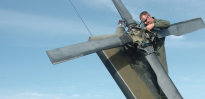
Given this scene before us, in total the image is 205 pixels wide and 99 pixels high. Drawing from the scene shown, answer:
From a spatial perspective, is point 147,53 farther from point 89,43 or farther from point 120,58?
point 89,43

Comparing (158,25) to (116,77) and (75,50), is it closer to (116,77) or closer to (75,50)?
(116,77)

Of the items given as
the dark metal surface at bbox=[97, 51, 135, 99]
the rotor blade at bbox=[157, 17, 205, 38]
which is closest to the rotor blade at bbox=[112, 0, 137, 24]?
the rotor blade at bbox=[157, 17, 205, 38]

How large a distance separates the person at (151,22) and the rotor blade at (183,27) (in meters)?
0.35

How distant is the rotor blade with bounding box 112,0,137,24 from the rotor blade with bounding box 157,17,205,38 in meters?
1.42

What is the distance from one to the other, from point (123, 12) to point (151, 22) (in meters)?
1.46

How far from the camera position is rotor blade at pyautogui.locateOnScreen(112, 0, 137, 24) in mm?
7502

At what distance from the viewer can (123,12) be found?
769cm

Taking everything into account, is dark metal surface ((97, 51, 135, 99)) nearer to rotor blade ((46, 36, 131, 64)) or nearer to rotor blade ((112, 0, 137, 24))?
rotor blade ((46, 36, 131, 64))

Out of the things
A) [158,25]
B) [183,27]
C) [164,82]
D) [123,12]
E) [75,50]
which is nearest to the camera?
[75,50]

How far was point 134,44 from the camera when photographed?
6.16 m

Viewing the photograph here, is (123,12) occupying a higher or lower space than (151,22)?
higher

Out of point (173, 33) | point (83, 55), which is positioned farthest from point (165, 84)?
point (83, 55)

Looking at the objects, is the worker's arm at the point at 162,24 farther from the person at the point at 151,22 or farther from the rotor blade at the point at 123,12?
the rotor blade at the point at 123,12

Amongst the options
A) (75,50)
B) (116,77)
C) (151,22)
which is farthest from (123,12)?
(75,50)
